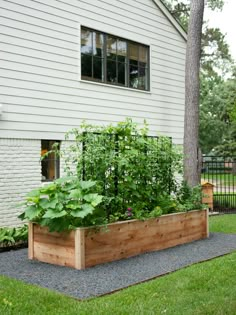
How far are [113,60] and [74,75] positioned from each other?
1529mm

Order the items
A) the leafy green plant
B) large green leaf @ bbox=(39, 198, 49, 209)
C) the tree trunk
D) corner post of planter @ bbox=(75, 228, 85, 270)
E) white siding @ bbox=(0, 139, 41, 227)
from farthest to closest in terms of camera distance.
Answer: the tree trunk → white siding @ bbox=(0, 139, 41, 227) → large green leaf @ bbox=(39, 198, 49, 209) → the leafy green plant → corner post of planter @ bbox=(75, 228, 85, 270)

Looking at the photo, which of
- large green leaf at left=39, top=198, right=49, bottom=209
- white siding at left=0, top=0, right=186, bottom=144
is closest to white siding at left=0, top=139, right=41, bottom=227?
white siding at left=0, top=0, right=186, bottom=144

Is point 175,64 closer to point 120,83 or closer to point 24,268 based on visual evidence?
point 120,83

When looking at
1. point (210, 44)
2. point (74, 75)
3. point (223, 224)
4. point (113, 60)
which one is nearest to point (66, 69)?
point (74, 75)

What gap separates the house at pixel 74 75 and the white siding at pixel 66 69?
19mm

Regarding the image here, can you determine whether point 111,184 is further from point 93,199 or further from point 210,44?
point 210,44

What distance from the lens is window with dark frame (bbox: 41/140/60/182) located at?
30.6 feet

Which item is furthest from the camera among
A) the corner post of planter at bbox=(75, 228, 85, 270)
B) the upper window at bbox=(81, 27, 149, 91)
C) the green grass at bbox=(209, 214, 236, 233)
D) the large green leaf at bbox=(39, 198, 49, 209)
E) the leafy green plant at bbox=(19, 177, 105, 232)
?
the upper window at bbox=(81, 27, 149, 91)

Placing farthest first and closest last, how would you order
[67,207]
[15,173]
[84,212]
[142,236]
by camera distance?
[15,173]
[142,236]
[67,207]
[84,212]

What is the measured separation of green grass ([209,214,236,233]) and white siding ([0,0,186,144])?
9.43ft

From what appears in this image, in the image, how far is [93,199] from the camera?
19.8ft

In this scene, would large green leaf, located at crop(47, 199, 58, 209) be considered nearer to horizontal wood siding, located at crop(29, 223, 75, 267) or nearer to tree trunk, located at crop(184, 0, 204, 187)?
horizontal wood siding, located at crop(29, 223, 75, 267)

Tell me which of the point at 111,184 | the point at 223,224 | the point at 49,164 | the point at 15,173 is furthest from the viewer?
the point at 223,224

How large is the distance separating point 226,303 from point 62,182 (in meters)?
3.09
